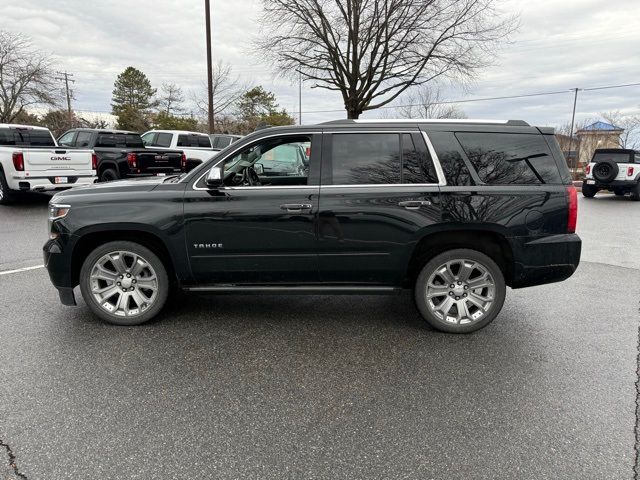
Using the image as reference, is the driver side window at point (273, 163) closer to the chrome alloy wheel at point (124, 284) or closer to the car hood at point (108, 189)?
the car hood at point (108, 189)

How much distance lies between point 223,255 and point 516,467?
8.81 feet

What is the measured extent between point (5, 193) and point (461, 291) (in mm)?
11490

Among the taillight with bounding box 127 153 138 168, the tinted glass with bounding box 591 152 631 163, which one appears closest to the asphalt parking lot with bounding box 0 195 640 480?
the taillight with bounding box 127 153 138 168

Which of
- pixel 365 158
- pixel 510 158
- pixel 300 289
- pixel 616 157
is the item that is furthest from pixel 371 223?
pixel 616 157

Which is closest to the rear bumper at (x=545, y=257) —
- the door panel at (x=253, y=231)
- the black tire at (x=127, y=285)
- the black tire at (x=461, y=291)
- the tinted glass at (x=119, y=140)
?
the black tire at (x=461, y=291)

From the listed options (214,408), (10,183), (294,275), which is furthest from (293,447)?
(10,183)

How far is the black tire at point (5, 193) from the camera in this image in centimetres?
1077

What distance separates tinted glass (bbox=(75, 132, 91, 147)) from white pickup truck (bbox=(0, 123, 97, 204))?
5.54 feet

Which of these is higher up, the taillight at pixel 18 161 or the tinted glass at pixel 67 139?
the tinted glass at pixel 67 139

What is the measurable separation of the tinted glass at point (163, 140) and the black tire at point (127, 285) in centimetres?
1316

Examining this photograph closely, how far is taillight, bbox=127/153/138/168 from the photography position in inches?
491

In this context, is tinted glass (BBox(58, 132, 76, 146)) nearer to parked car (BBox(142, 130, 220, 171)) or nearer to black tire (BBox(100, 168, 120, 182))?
black tire (BBox(100, 168, 120, 182))

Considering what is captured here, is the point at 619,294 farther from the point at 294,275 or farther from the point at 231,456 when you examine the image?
Result: the point at 231,456

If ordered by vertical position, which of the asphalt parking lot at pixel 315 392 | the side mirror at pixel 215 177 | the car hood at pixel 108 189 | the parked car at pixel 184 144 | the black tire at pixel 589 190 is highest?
the parked car at pixel 184 144
